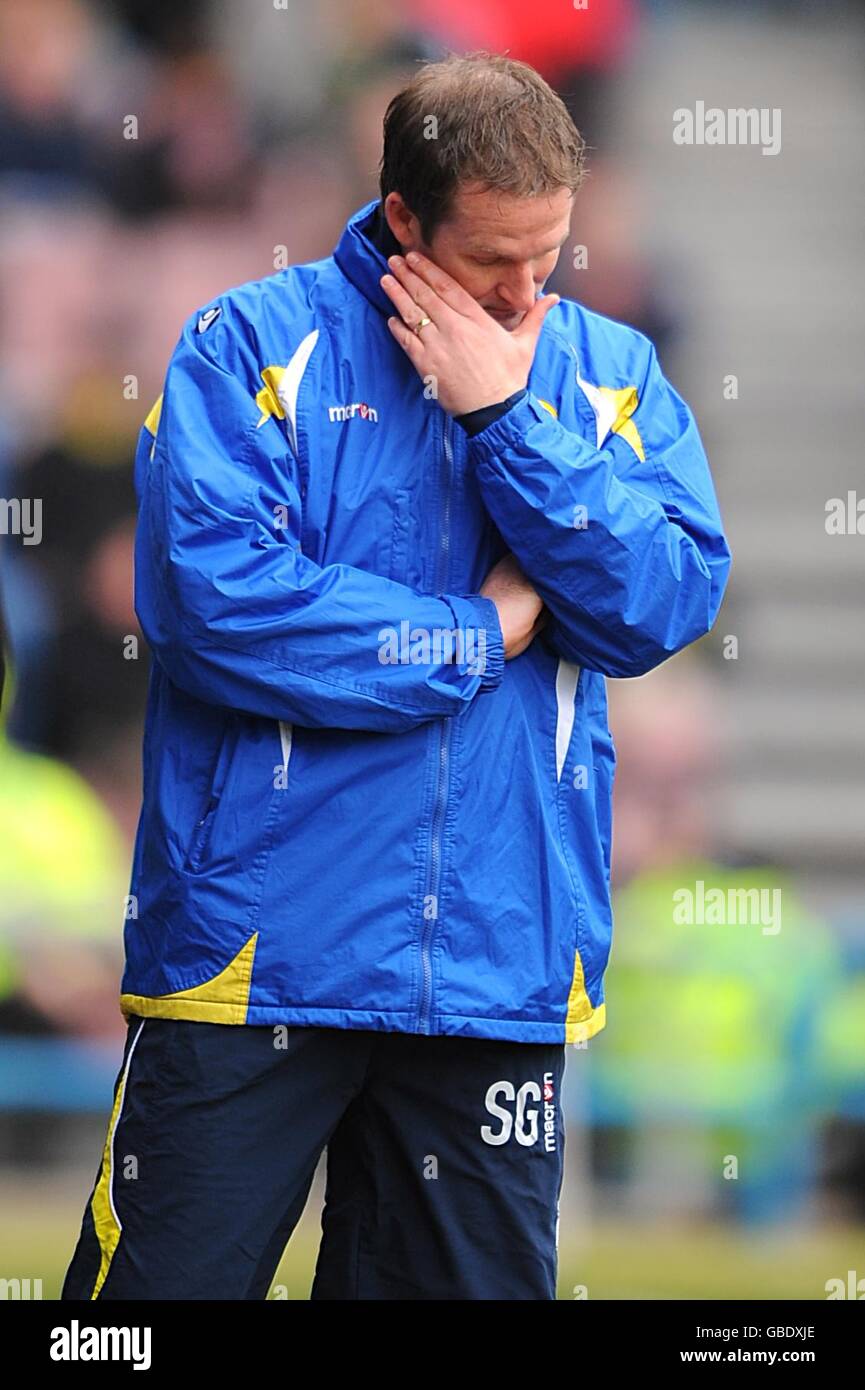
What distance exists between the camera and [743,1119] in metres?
4.59

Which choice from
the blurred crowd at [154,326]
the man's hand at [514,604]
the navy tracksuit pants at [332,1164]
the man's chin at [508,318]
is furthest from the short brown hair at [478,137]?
the blurred crowd at [154,326]

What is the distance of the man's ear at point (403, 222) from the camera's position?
234 cm

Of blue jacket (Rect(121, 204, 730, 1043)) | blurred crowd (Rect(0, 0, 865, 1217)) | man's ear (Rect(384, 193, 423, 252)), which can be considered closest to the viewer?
blue jacket (Rect(121, 204, 730, 1043))

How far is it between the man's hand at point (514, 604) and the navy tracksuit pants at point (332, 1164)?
1.58 feet

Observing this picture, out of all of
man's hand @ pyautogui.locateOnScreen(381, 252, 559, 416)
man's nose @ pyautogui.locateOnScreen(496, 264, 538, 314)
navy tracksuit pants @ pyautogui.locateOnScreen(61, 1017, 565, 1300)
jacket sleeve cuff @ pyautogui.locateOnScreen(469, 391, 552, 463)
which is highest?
man's nose @ pyautogui.locateOnScreen(496, 264, 538, 314)

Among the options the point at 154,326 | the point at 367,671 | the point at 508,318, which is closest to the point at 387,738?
the point at 367,671

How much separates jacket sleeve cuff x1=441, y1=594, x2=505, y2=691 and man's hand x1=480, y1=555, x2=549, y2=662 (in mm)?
13

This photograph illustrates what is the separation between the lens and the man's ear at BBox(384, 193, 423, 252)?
7.67ft

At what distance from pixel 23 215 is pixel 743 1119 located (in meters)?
2.74

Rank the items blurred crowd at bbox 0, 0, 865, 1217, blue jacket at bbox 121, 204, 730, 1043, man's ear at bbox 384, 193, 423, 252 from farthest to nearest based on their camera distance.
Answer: blurred crowd at bbox 0, 0, 865, 1217
man's ear at bbox 384, 193, 423, 252
blue jacket at bbox 121, 204, 730, 1043

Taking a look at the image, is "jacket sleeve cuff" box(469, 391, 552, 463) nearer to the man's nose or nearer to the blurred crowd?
the man's nose

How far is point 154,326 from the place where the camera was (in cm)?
462

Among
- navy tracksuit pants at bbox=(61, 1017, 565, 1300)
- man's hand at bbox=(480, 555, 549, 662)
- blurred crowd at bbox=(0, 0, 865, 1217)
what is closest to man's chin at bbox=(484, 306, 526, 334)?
man's hand at bbox=(480, 555, 549, 662)

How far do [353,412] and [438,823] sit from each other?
19.8 inches
